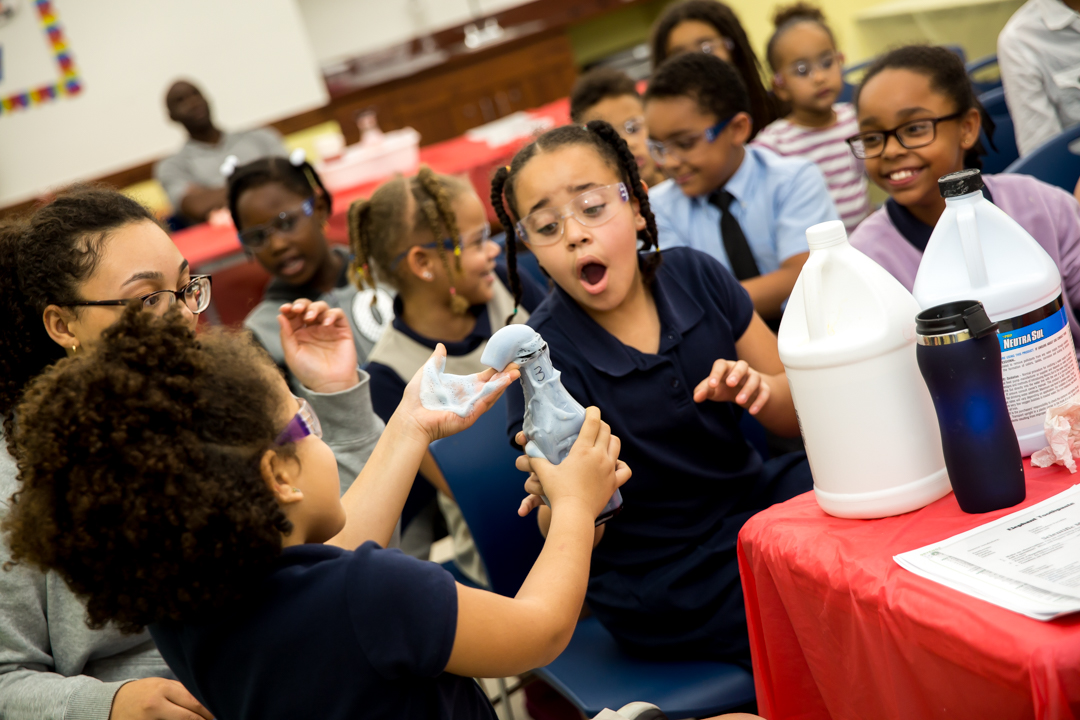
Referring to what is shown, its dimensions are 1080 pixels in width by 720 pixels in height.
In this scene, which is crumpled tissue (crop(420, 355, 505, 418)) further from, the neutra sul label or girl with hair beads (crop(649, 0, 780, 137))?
girl with hair beads (crop(649, 0, 780, 137))

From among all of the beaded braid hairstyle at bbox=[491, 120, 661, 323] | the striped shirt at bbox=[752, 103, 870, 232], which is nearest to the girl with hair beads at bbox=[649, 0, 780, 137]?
the striped shirt at bbox=[752, 103, 870, 232]

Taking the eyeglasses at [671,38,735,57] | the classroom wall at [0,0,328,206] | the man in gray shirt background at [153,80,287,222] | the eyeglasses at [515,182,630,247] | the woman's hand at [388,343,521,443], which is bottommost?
the woman's hand at [388,343,521,443]

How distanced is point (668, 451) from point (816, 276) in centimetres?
54

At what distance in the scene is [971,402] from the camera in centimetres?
87

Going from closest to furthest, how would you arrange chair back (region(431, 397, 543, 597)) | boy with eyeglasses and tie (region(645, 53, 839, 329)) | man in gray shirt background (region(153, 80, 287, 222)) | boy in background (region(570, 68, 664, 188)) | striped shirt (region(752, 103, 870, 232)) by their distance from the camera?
chair back (region(431, 397, 543, 597)) < boy with eyeglasses and tie (region(645, 53, 839, 329)) < striped shirt (region(752, 103, 870, 232)) < boy in background (region(570, 68, 664, 188)) < man in gray shirt background (region(153, 80, 287, 222))

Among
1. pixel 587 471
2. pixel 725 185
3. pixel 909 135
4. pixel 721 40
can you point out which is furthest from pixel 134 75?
pixel 587 471

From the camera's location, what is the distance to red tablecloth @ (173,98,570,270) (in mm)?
3912

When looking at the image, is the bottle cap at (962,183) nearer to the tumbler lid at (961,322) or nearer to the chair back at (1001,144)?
the tumbler lid at (961,322)

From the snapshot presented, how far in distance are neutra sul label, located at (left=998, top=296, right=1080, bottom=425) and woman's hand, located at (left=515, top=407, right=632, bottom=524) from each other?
18.7 inches

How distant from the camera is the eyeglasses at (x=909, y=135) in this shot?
1624mm

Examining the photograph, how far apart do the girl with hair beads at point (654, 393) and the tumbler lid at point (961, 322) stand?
18.9 inches

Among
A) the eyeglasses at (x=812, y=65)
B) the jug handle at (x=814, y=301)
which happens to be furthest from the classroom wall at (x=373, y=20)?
the jug handle at (x=814, y=301)

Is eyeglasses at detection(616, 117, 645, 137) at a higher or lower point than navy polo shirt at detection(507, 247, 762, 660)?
higher

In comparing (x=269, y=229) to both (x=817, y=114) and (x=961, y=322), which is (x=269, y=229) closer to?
(x=817, y=114)
